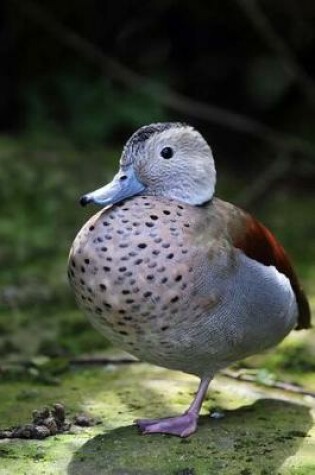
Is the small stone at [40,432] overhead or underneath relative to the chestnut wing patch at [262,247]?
underneath

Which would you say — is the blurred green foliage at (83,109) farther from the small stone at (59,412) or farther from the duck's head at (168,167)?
the small stone at (59,412)

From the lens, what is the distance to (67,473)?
2289mm

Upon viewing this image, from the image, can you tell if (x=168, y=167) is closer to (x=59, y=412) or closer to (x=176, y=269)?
(x=176, y=269)

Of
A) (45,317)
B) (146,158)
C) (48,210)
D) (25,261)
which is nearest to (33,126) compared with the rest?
(48,210)

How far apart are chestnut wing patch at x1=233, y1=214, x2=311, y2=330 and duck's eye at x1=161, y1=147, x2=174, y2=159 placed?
0.26 meters

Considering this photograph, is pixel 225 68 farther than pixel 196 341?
Yes

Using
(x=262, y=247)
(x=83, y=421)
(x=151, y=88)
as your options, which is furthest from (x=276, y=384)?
(x=151, y=88)

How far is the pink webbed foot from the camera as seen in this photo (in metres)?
2.51

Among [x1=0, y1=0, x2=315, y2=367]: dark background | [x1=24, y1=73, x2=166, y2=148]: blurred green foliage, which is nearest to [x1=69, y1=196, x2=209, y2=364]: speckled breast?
[x1=0, y1=0, x2=315, y2=367]: dark background

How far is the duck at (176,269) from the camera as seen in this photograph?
2.37 metres

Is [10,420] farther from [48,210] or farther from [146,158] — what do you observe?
[48,210]

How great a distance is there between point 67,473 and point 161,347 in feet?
1.22

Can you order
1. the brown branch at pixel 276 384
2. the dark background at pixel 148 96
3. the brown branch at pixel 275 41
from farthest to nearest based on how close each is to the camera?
1. the brown branch at pixel 275 41
2. the dark background at pixel 148 96
3. the brown branch at pixel 276 384

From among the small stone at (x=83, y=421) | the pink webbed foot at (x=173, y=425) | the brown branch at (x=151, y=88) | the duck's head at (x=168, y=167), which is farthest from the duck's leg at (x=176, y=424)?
A: the brown branch at (x=151, y=88)
